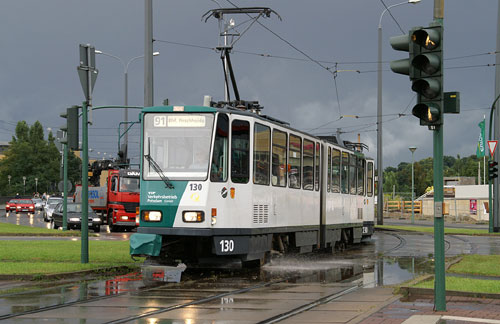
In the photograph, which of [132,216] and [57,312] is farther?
[132,216]

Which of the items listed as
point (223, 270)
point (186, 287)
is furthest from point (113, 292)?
point (223, 270)

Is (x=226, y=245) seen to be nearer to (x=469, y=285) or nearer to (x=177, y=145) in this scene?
(x=177, y=145)

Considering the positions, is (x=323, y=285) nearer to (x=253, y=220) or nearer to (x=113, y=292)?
(x=253, y=220)

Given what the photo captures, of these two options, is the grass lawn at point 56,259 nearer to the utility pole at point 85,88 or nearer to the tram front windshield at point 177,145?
the utility pole at point 85,88

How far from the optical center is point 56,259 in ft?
58.8

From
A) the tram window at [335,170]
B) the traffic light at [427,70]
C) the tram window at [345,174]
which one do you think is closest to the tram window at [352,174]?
the tram window at [345,174]

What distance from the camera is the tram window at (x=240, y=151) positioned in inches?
616

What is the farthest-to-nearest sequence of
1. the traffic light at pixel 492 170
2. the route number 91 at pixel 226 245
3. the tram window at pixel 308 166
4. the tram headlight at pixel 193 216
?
the traffic light at pixel 492 170 < the tram window at pixel 308 166 < the route number 91 at pixel 226 245 < the tram headlight at pixel 193 216

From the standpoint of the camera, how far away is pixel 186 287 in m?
13.7

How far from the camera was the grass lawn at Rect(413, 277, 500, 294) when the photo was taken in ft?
39.4

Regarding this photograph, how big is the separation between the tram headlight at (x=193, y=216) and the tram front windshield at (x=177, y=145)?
70 centimetres

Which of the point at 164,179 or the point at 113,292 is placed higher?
the point at 164,179

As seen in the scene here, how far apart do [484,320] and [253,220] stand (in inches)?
289

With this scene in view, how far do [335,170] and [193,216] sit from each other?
8.87 meters
